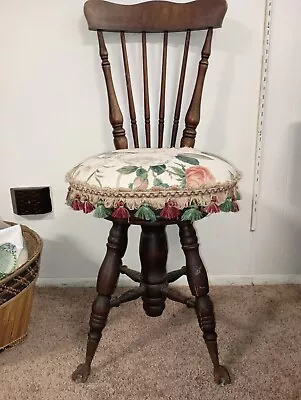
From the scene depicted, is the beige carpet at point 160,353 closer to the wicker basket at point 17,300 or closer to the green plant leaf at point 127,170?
the wicker basket at point 17,300

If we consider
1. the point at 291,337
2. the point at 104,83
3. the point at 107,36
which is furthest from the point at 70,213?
the point at 291,337

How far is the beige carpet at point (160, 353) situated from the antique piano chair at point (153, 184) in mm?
49

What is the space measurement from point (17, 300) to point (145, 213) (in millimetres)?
395

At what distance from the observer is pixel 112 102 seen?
41.3 inches

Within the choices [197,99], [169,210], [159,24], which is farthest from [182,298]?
[159,24]

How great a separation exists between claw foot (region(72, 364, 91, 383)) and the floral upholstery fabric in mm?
329

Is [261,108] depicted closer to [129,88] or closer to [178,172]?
[129,88]

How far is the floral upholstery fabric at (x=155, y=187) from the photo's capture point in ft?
2.49

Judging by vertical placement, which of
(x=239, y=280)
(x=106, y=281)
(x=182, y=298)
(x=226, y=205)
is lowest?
(x=239, y=280)

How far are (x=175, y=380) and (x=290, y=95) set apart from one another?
741mm

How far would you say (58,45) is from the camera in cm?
111

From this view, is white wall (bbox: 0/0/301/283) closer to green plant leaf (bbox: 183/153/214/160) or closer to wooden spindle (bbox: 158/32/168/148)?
wooden spindle (bbox: 158/32/168/148)

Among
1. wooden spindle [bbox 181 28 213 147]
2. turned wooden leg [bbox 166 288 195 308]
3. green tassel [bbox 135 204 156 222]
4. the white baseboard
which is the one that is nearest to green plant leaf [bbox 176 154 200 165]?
green tassel [bbox 135 204 156 222]

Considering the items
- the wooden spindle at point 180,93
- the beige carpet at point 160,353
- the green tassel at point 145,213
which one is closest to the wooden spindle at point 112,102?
the wooden spindle at point 180,93
